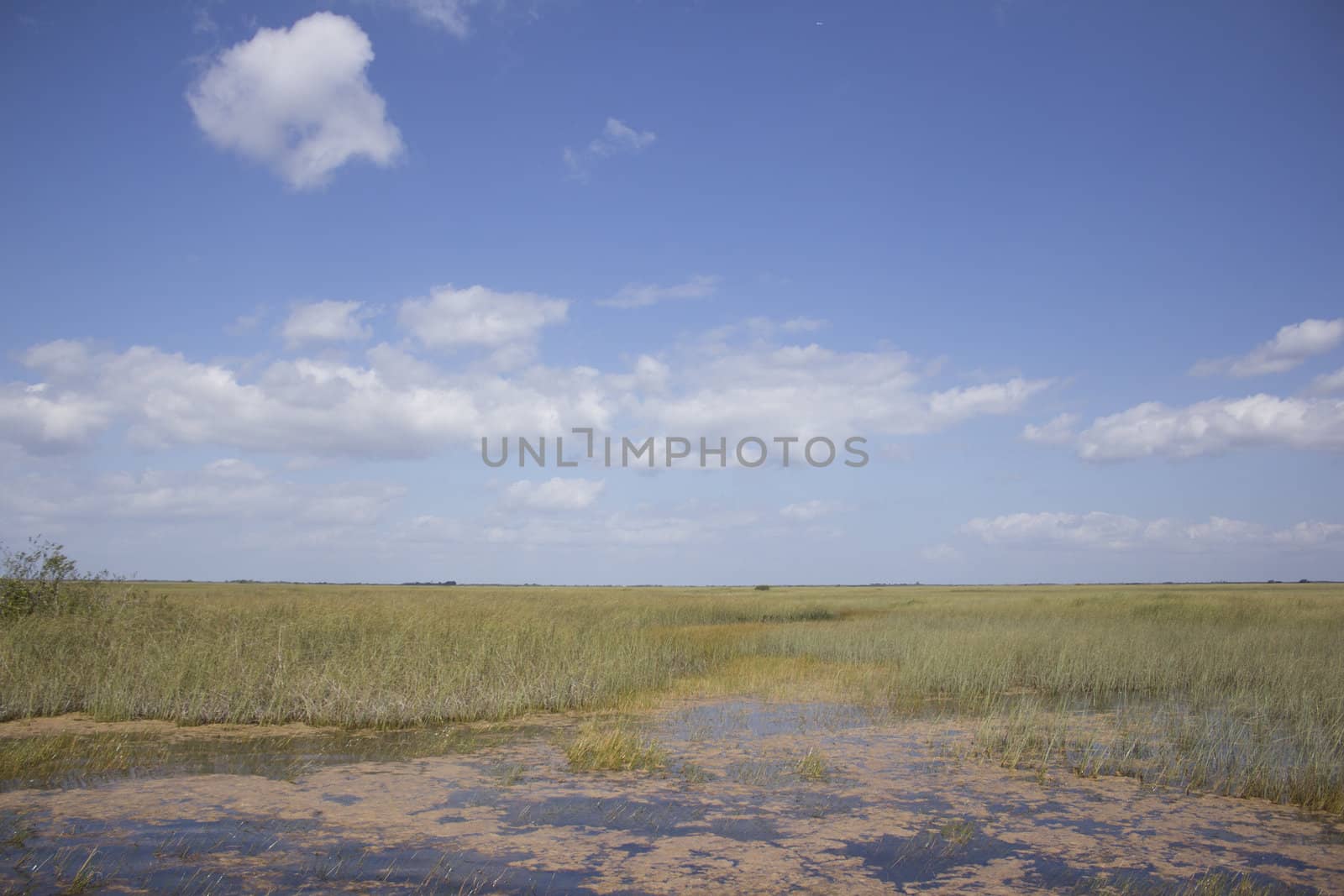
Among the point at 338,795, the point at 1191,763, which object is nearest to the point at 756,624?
the point at 1191,763

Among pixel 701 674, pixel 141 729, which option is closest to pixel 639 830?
pixel 141 729

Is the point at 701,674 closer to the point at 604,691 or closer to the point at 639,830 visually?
the point at 604,691

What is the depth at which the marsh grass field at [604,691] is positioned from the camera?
899cm

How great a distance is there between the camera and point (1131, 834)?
6.82 meters

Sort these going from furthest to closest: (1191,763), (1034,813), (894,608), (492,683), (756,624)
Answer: (894,608), (756,624), (492,683), (1191,763), (1034,813)

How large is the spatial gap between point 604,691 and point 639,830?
23.2 ft

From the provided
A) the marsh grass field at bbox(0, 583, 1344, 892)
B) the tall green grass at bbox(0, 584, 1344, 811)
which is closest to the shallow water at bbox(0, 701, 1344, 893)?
→ the marsh grass field at bbox(0, 583, 1344, 892)

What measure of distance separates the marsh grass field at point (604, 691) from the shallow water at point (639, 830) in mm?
379

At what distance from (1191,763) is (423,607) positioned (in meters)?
14.2

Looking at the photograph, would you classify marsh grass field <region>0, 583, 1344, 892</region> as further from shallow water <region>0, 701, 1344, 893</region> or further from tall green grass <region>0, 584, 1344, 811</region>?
shallow water <region>0, 701, 1344, 893</region>

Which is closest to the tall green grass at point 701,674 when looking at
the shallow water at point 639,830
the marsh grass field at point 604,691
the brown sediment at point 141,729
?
the marsh grass field at point 604,691

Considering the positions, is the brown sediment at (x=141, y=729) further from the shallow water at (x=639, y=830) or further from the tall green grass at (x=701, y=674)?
the shallow water at (x=639, y=830)

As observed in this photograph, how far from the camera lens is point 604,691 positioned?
13.8 m

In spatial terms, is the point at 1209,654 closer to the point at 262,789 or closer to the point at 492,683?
the point at 492,683
